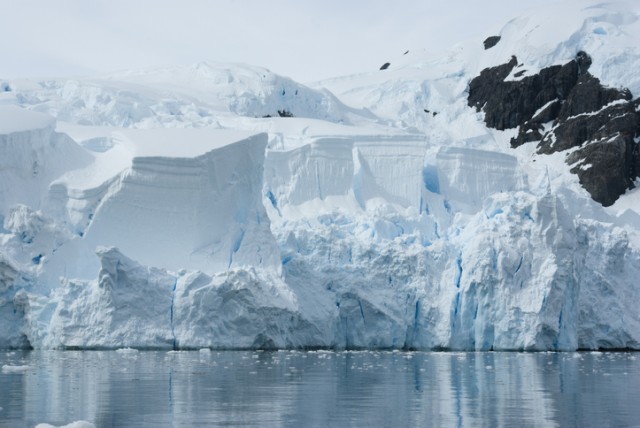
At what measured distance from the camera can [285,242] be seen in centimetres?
2317

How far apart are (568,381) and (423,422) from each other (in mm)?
5178

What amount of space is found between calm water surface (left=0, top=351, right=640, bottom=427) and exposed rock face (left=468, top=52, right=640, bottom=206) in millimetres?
18069

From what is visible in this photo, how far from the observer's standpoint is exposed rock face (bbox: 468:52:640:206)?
1404 inches

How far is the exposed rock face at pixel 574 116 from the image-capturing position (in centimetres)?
3566

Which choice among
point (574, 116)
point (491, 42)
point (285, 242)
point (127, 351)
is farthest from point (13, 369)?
point (491, 42)

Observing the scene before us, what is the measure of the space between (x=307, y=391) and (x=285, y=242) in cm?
1124

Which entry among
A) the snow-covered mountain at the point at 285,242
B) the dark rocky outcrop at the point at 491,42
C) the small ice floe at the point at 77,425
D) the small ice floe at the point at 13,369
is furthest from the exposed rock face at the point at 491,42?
the small ice floe at the point at 77,425

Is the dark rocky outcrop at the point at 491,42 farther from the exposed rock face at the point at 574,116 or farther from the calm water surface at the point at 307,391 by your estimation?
the calm water surface at the point at 307,391

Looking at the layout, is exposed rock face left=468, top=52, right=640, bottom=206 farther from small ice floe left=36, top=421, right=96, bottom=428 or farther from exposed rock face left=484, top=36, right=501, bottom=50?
small ice floe left=36, top=421, right=96, bottom=428

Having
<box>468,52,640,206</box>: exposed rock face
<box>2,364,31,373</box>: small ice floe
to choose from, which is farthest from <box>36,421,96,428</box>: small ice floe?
<box>468,52,640,206</box>: exposed rock face

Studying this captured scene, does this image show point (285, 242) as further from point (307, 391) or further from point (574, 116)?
point (574, 116)

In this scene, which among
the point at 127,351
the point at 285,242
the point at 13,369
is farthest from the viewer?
the point at 285,242

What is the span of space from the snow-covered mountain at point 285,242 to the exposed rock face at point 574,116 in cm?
409

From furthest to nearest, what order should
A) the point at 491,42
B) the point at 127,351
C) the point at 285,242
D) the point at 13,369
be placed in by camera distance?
the point at 491,42
the point at 285,242
the point at 127,351
the point at 13,369
